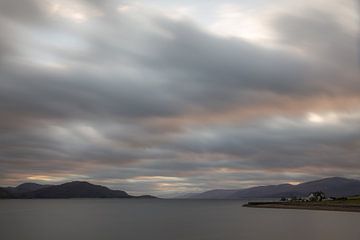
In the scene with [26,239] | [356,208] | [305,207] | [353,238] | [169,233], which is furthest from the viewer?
[305,207]

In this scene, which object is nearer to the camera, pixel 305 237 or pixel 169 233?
pixel 305 237

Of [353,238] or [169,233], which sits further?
[169,233]

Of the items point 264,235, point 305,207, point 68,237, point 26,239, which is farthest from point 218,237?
point 305,207

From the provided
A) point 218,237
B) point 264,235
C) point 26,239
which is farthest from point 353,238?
point 26,239

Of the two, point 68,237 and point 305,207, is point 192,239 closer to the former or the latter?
point 68,237

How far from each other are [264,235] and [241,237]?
5.19 m

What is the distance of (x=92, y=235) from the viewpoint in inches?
3049

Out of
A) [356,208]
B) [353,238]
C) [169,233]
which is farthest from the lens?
[356,208]

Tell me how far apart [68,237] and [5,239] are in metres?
10.1

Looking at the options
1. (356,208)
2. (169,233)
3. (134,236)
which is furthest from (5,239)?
(356,208)

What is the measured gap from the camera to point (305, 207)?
7559 inches

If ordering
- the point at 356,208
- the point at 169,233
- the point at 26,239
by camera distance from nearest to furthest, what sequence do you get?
1. the point at 26,239
2. the point at 169,233
3. the point at 356,208

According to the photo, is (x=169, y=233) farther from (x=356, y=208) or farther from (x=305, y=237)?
(x=356, y=208)

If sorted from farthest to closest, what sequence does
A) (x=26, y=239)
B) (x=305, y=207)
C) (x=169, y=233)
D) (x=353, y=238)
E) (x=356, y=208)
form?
1. (x=305, y=207)
2. (x=356, y=208)
3. (x=169, y=233)
4. (x=26, y=239)
5. (x=353, y=238)
